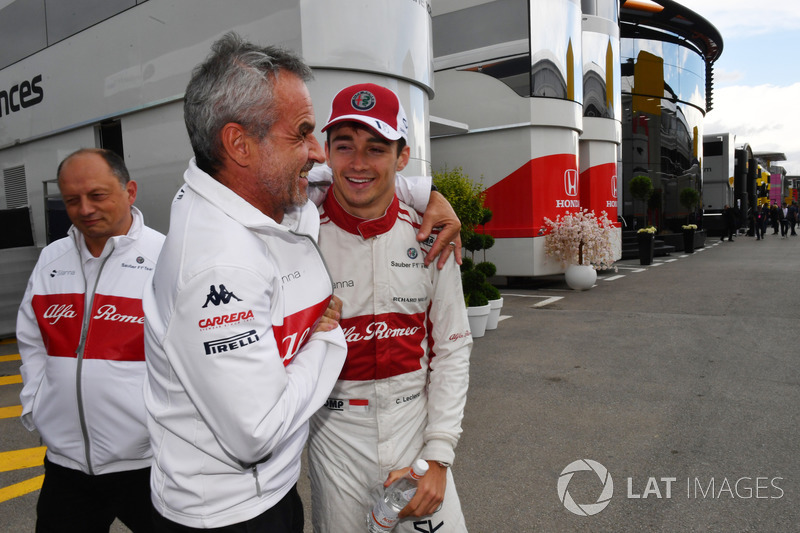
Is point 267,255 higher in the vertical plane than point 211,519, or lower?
higher

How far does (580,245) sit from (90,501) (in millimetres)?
10850

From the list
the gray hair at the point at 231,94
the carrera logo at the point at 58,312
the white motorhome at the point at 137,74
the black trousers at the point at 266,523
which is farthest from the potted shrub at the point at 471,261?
the gray hair at the point at 231,94

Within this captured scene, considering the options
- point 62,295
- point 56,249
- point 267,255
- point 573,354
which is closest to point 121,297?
point 62,295

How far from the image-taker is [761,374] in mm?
5844

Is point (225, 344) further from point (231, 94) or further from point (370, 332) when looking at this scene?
point (370, 332)

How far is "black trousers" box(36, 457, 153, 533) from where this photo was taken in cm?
203

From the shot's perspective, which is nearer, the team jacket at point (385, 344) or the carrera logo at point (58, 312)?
the team jacket at point (385, 344)

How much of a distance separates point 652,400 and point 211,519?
15.6ft

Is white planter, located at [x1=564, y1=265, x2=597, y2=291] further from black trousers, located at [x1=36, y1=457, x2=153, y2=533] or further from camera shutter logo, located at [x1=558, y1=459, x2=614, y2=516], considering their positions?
black trousers, located at [x1=36, y1=457, x2=153, y2=533]

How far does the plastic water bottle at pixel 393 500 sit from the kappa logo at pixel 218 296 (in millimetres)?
902

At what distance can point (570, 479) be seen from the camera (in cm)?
368

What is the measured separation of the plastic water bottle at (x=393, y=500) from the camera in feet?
5.69

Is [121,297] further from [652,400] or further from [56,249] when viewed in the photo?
[652,400]

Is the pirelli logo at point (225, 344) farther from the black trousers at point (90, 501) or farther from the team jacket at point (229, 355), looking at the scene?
the black trousers at point (90, 501)
